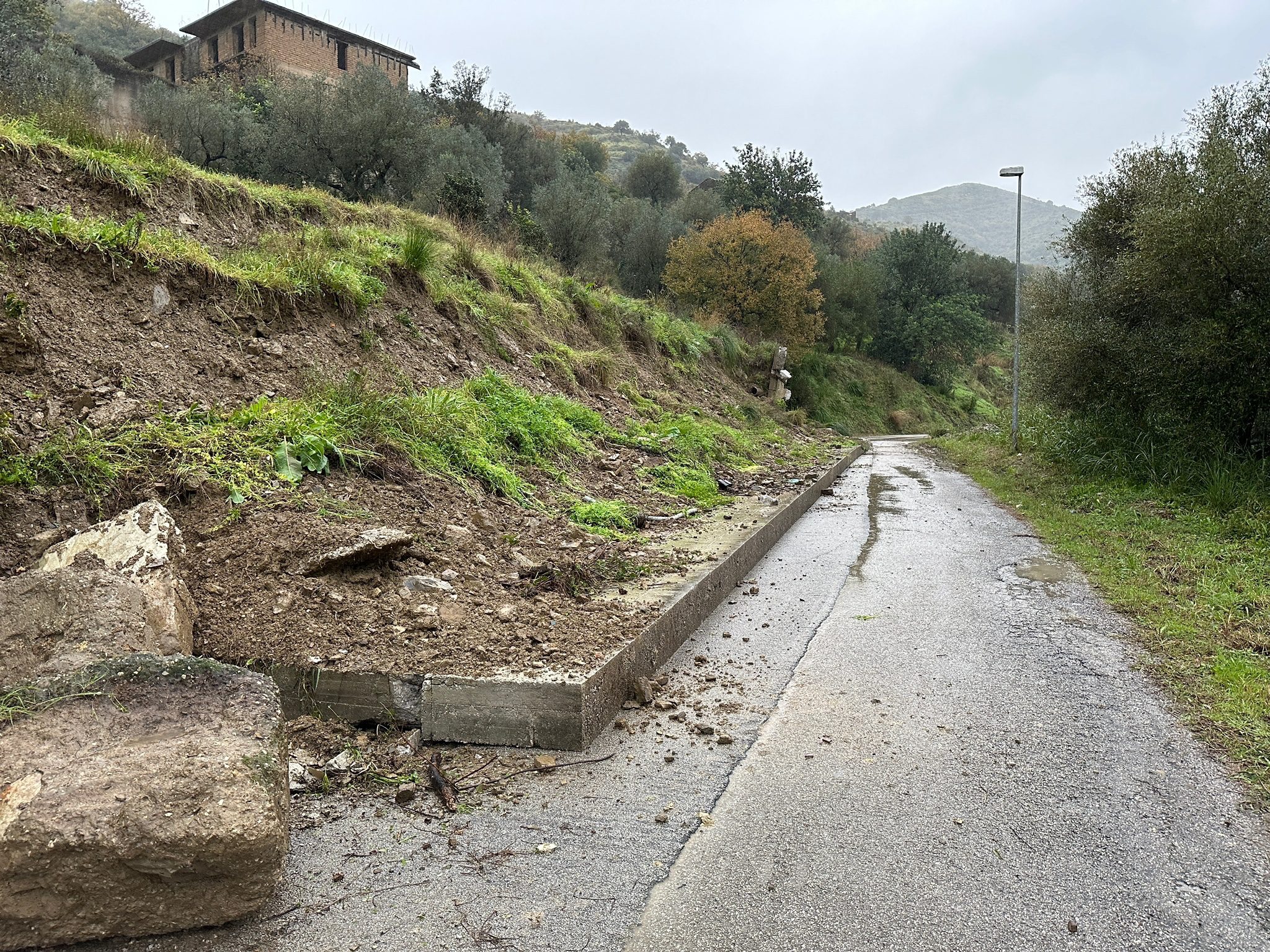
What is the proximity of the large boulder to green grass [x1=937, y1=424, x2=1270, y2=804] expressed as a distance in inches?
148

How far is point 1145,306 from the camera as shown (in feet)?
43.1

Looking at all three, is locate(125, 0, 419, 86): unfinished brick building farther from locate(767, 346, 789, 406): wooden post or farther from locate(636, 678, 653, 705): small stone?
locate(636, 678, 653, 705): small stone

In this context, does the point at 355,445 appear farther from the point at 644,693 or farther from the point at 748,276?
the point at 748,276

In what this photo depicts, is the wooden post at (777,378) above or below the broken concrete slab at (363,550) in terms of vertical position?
above

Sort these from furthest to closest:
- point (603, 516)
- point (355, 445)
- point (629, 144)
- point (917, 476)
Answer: point (629, 144) → point (917, 476) → point (603, 516) → point (355, 445)

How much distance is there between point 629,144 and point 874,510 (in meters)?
112

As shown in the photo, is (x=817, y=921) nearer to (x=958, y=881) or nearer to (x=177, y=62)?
(x=958, y=881)

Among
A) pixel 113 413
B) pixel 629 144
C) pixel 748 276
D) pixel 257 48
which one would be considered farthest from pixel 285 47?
pixel 629 144

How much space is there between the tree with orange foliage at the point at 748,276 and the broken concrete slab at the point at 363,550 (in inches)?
1065

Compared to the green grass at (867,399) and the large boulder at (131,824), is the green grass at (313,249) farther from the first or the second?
the green grass at (867,399)

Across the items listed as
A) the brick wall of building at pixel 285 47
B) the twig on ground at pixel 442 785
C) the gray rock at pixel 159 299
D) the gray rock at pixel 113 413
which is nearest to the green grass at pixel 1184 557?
the twig on ground at pixel 442 785

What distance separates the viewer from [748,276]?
32.9 m

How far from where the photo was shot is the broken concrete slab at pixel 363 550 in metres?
4.36

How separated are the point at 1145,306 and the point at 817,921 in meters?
13.7
